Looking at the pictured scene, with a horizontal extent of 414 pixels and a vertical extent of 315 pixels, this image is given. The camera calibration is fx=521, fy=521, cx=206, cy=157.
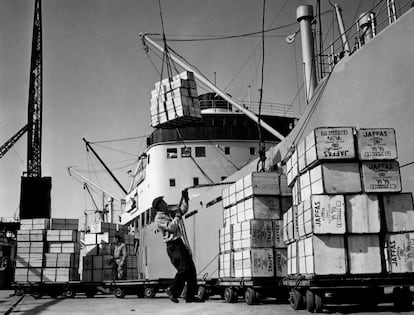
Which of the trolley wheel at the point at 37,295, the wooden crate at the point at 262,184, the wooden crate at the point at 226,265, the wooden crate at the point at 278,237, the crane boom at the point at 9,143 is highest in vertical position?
the crane boom at the point at 9,143

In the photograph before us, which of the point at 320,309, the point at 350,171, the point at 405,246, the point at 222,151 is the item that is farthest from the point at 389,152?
the point at 222,151

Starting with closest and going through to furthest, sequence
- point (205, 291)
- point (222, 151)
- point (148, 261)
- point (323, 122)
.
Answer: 1. point (205, 291)
2. point (323, 122)
3. point (148, 261)
4. point (222, 151)

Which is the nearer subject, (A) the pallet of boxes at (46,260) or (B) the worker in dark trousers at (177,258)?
(B) the worker in dark trousers at (177,258)

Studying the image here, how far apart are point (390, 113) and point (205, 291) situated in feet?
15.1

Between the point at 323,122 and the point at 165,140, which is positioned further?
the point at 165,140

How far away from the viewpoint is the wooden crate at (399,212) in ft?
19.4

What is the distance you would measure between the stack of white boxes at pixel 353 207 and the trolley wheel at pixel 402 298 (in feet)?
0.79

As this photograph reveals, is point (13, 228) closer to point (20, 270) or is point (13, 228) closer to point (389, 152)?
point (20, 270)

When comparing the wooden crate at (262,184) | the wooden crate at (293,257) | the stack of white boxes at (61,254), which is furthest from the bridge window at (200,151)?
the wooden crate at (293,257)

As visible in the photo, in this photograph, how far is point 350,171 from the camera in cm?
611

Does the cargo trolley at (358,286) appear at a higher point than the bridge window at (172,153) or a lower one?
lower

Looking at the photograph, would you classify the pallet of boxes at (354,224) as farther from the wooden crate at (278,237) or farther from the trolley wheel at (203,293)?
the trolley wheel at (203,293)

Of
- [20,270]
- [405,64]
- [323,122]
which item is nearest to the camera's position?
[405,64]

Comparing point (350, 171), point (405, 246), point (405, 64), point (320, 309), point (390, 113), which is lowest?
point (320, 309)
